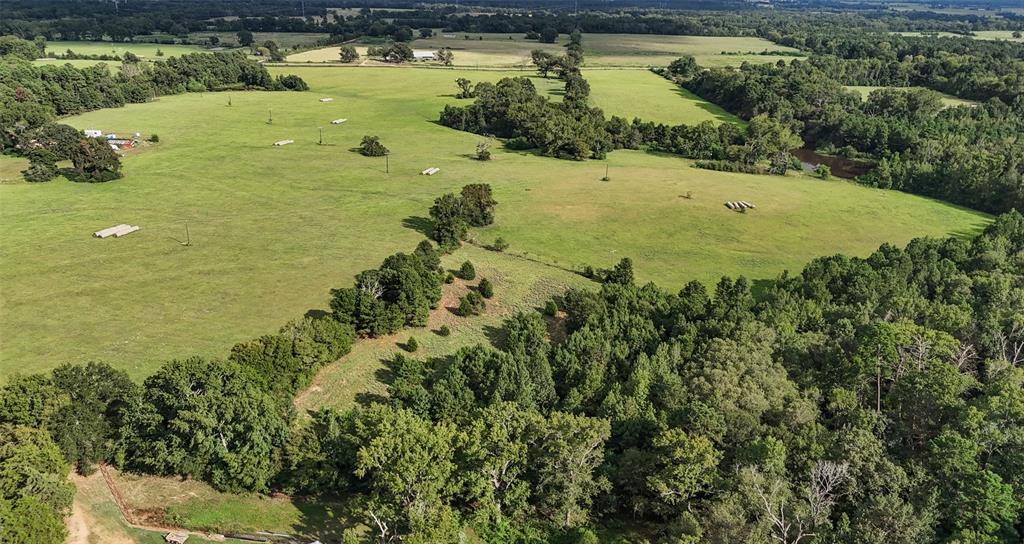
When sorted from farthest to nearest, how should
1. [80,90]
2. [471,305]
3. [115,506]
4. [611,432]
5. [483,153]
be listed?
[80,90]
[483,153]
[471,305]
[611,432]
[115,506]

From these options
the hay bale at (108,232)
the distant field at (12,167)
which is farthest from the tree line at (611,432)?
the distant field at (12,167)

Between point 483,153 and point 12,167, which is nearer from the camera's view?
point 12,167

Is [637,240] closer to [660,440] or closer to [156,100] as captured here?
[660,440]

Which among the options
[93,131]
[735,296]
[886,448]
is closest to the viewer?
[886,448]

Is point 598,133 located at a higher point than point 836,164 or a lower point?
higher

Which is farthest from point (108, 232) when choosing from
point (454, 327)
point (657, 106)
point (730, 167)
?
point (657, 106)

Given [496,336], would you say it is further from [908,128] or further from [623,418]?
[908,128]

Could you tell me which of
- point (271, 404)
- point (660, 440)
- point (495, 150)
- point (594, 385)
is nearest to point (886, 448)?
point (660, 440)
